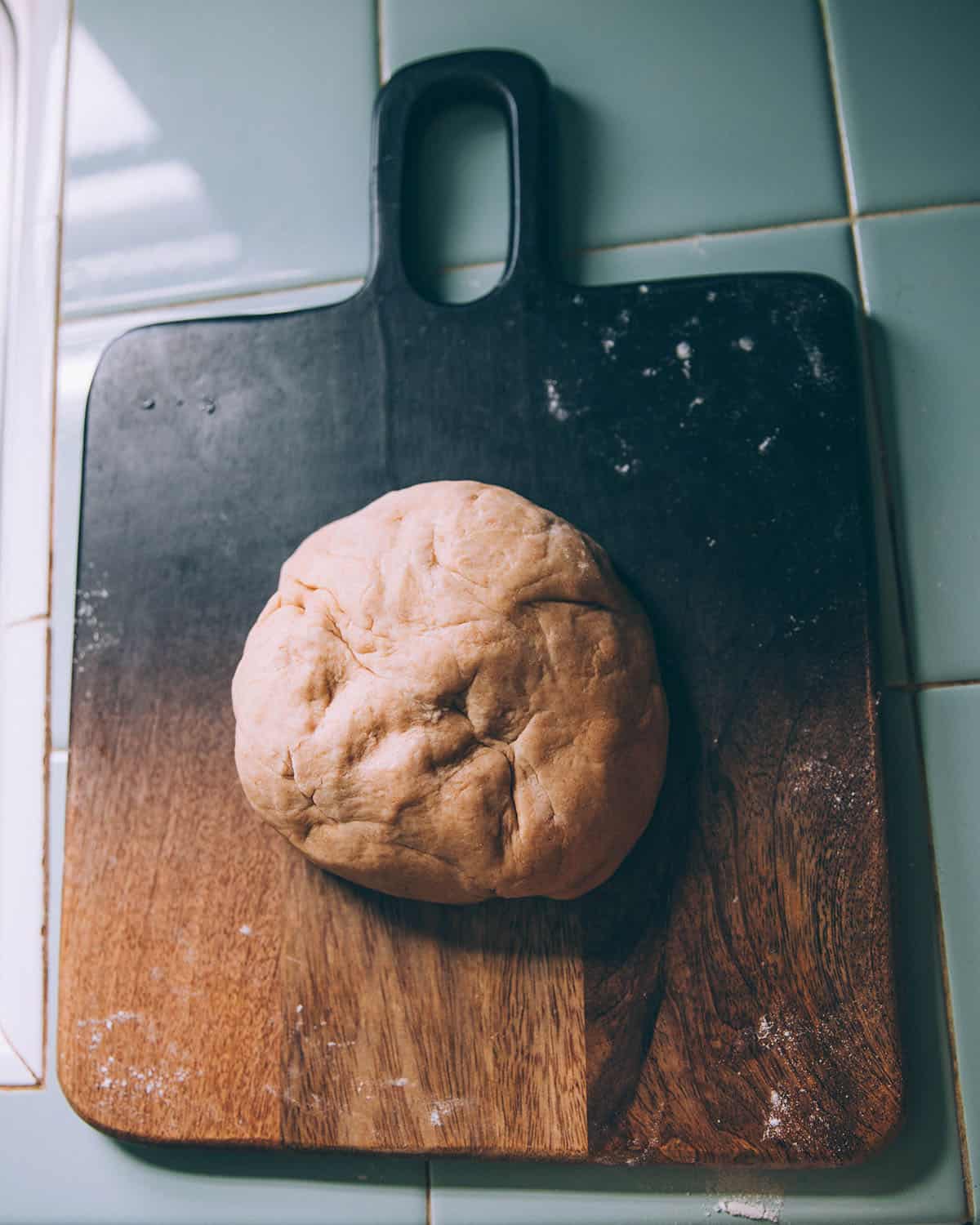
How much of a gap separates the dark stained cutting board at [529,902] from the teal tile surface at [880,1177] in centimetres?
5

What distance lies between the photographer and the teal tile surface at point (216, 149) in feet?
3.47

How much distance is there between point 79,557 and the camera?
974mm

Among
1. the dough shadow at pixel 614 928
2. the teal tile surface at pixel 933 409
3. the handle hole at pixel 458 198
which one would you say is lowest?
the dough shadow at pixel 614 928

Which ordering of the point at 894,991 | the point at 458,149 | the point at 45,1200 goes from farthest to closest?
the point at 458,149 < the point at 45,1200 < the point at 894,991

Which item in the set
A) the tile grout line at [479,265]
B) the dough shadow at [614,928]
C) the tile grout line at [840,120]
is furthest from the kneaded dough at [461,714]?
the tile grout line at [840,120]

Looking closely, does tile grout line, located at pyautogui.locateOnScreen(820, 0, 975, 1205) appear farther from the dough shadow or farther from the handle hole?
the handle hole

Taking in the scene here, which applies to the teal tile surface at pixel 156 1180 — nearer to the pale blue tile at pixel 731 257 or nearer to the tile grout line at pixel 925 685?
the tile grout line at pixel 925 685

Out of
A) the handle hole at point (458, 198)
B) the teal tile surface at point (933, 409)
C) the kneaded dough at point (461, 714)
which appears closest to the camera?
the kneaded dough at point (461, 714)

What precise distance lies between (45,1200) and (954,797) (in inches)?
37.5

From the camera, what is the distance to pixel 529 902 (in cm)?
85

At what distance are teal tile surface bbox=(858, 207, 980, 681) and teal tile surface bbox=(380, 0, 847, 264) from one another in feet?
0.29

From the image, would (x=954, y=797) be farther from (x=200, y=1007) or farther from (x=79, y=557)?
(x=79, y=557)

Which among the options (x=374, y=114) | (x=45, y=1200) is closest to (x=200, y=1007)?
(x=45, y=1200)

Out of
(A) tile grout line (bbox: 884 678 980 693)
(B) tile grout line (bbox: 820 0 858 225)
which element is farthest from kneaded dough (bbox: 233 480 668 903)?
(B) tile grout line (bbox: 820 0 858 225)
